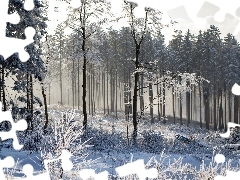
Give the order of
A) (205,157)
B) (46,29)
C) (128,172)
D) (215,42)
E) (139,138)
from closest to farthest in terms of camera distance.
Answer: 1. (128,172)
2. (205,157)
3. (139,138)
4. (46,29)
5. (215,42)

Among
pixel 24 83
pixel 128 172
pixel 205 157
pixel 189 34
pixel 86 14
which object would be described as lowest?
pixel 205 157

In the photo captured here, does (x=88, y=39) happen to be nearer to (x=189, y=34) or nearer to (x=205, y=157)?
(x=205, y=157)

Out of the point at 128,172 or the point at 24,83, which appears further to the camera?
the point at 24,83

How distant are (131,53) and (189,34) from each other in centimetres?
890

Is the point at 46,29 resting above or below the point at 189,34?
below

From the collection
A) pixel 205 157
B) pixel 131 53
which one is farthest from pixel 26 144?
pixel 131 53

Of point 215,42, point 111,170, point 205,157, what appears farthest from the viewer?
point 215,42

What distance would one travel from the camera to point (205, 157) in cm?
1733

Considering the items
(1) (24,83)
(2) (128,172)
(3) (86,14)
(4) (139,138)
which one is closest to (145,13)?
(3) (86,14)

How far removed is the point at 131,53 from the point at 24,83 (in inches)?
1313

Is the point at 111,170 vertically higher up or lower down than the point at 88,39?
lower down

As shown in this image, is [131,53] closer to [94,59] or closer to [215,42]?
[215,42]

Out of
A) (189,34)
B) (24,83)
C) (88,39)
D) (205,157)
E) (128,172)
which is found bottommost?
(205,157)

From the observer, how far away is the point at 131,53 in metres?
54.2
